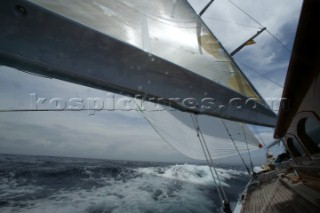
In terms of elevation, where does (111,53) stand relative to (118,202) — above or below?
above

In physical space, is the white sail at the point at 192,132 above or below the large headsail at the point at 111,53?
below

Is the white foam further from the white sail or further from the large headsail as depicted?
the large headsail

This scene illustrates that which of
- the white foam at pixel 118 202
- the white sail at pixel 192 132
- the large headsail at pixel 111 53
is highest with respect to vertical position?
the large headsail at pixel 111 53

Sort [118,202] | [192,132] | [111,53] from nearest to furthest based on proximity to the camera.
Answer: [111,53], [192,132], [118,202]

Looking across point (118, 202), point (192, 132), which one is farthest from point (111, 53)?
point (118, 202)

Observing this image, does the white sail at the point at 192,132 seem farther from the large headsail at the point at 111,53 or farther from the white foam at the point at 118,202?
the white foam at the point at 118,202

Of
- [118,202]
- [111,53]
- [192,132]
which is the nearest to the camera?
[111,53]

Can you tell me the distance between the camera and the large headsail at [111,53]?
0.93 m

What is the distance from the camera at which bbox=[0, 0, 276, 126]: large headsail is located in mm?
934

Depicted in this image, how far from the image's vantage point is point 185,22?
11.6ft

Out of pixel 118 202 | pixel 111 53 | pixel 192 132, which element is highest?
pixel 111 53

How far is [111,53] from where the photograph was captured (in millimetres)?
1167

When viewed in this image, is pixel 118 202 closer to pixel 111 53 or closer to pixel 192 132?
pixel 192 132

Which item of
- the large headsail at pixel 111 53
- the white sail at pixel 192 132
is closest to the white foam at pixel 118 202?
the white sail at pixel 192 132
